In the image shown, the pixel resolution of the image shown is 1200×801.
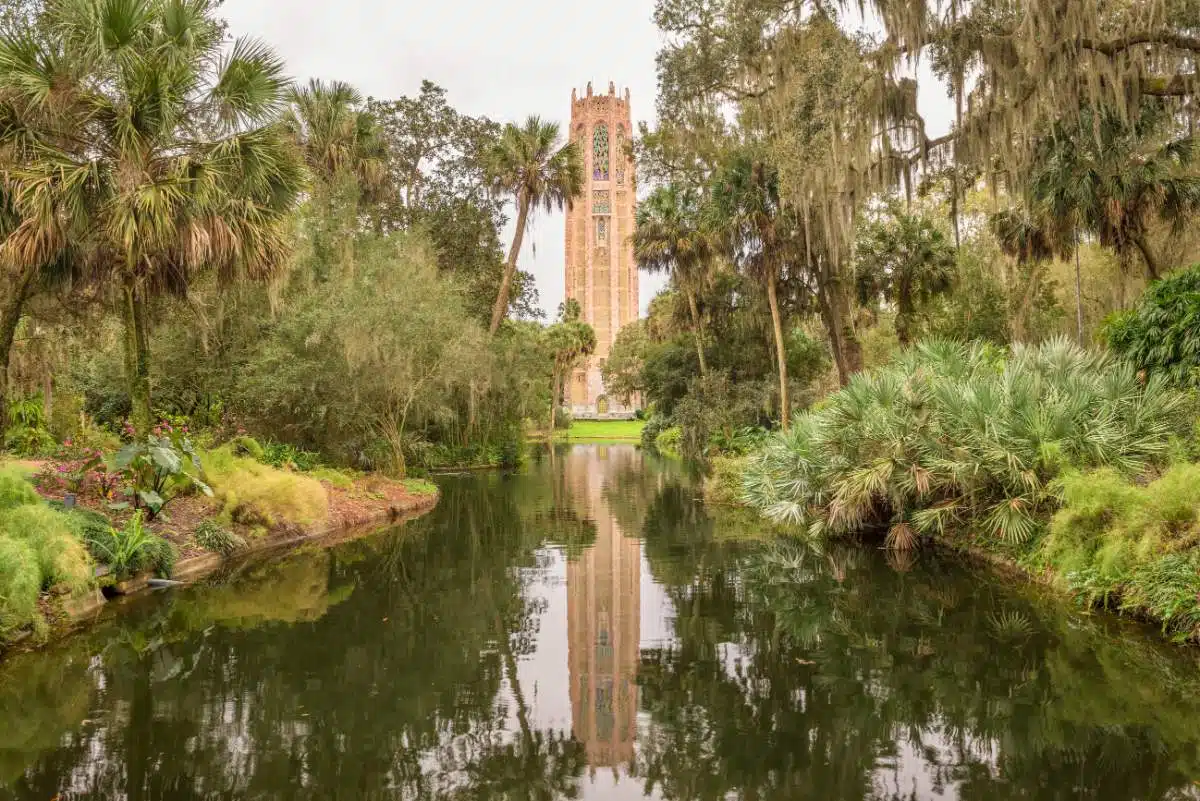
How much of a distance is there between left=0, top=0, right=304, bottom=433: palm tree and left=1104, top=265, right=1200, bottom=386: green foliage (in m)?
12.7

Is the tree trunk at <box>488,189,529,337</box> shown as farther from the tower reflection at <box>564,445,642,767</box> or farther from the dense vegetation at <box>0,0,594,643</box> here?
the tower reflection at <box>564,445,642,767</box>

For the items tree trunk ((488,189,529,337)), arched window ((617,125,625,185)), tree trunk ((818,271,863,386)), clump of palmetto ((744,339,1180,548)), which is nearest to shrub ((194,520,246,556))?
clump of palmetto ((744,339,1180,548))

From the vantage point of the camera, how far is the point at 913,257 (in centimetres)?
Answer: 2738

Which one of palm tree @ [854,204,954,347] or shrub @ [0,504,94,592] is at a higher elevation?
palm tree @ [854,204,954,347]

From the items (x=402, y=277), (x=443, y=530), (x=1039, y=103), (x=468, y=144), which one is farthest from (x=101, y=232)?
(x=468, y=144)

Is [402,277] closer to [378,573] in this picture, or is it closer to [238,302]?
[238,302]

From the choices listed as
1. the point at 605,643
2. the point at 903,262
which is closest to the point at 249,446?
the point at 605,643

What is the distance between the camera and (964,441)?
40.5 ft

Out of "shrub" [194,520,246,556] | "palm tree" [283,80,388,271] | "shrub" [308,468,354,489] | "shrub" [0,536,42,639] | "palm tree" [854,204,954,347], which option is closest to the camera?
"shrub" [0,536,42,639]

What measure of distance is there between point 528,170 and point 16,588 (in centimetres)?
2330

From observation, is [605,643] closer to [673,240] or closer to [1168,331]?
[1168,331]

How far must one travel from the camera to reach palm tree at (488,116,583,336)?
2917 cm

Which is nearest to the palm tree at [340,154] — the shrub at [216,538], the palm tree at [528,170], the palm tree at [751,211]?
the palm tree at [528,170]

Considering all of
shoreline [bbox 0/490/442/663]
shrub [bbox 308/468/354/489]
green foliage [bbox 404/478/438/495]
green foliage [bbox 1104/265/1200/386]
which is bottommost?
shoreline [bbox 0/490/442/663]
